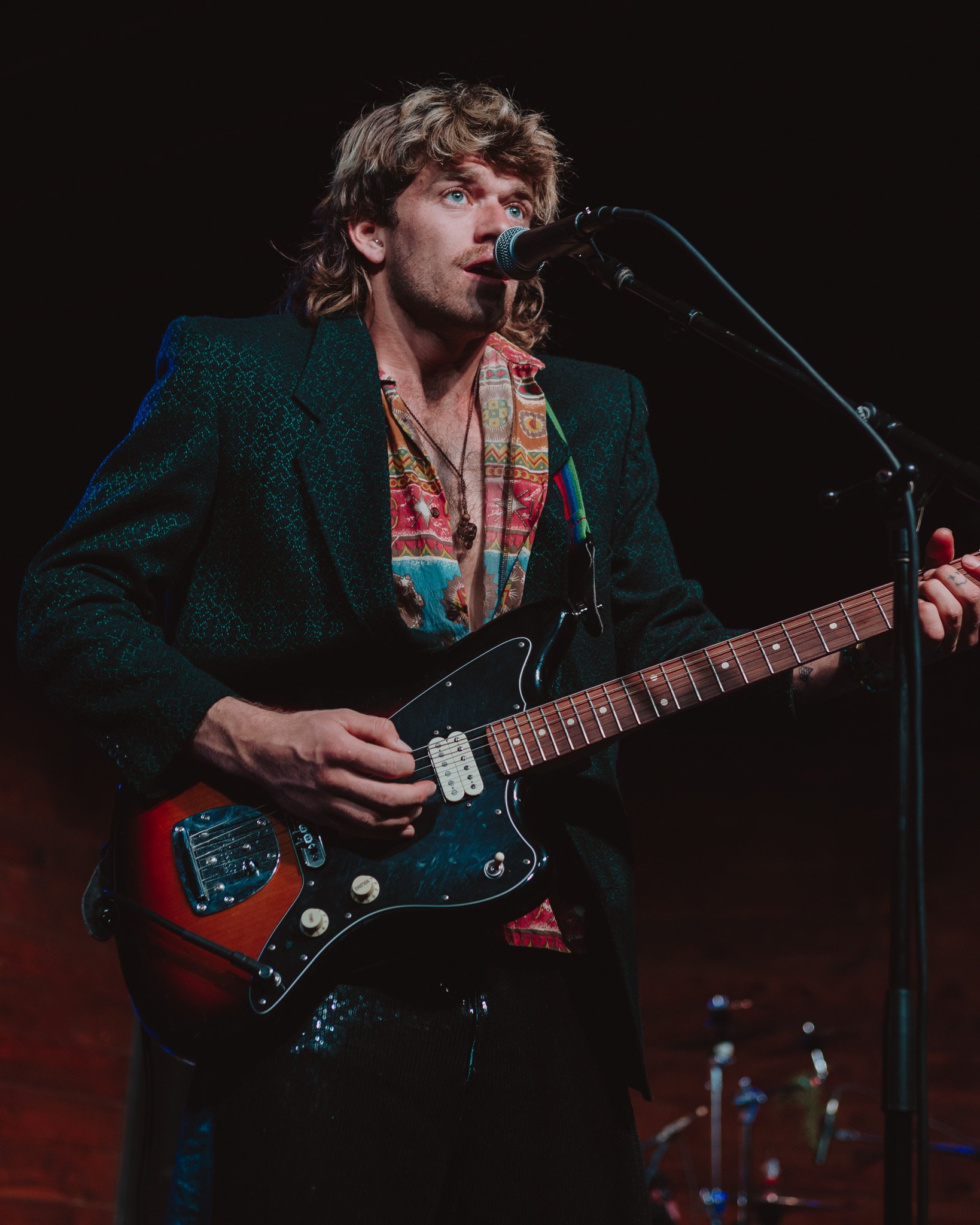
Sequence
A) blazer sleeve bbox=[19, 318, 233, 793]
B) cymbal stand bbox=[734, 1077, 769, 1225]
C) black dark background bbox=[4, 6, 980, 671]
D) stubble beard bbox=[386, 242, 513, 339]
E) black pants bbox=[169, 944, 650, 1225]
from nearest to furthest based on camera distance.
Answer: black pants bbox=[169, 944, 650, 1225] → blazer sleeve bbox=[19, 318, 233, 793] → stubble beard bbox=[386, 242, 513, 339] → black dark background bbox=[4, 6, 980, 671] → cymbal stand bbox=[734, 1077, 769, 1225]

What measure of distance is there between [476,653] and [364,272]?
1.00 meters

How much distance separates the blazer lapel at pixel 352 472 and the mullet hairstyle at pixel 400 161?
26cm

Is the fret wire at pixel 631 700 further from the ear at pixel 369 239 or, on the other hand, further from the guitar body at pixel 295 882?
the ear at pixel 369 239

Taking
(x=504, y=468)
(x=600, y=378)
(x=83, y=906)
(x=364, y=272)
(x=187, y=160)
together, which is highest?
(x=187, y=160)

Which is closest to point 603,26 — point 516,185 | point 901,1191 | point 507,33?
point 507,33

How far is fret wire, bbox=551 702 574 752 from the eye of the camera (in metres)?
1.82

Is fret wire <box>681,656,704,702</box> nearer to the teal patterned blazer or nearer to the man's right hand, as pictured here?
the teal patterned blazer

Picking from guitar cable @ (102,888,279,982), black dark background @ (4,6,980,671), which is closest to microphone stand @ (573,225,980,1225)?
guitar cable @ (102,888,279,982)

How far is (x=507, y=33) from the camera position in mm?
3186

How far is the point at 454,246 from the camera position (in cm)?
227

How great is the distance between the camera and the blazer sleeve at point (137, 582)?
173cm

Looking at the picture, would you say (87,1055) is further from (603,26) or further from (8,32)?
(603,26)

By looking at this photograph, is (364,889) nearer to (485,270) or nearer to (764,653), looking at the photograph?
(764,653)

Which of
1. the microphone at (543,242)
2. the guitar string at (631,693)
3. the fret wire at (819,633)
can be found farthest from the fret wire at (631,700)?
the microphone at (543,242)
